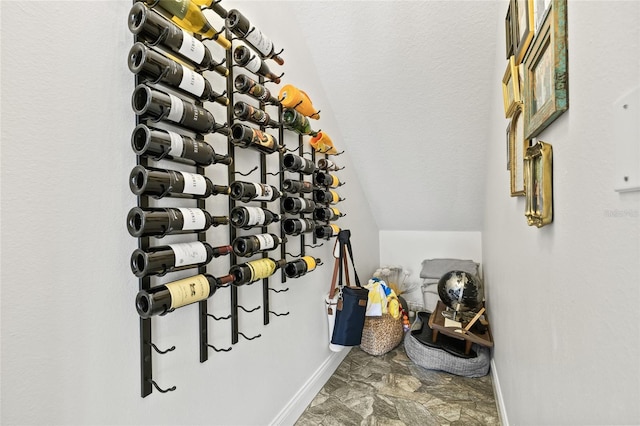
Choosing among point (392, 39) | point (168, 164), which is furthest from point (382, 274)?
point (168, 164)

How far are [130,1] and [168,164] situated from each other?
0.50 m

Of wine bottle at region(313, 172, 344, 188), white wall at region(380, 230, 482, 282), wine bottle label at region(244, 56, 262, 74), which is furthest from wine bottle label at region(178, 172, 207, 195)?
white wall at region(380, 230, 482, 282)

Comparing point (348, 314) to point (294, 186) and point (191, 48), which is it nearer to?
point (294, 186)

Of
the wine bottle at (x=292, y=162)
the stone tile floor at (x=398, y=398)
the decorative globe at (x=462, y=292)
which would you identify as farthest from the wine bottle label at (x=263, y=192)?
the decorative globe at (x=462, y=292)

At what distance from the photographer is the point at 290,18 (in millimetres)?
1860

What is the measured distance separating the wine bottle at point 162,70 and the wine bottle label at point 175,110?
0.18ft

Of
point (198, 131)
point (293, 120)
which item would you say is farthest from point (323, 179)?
point (198, 131)

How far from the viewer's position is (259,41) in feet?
4.67

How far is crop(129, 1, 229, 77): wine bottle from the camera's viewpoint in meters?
0.93

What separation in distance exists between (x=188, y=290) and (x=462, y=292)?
1987 millimetres

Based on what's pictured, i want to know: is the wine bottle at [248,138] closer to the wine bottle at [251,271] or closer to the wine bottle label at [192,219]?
the wine bottle label at [192,219]

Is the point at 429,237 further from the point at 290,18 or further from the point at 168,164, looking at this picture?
the point at 168,164

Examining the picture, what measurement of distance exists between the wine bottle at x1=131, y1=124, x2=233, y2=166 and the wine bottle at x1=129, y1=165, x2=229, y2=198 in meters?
0.05

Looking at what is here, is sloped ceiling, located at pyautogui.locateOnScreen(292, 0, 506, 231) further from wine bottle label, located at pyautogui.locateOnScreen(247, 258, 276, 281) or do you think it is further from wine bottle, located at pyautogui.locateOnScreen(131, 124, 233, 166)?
wine bottle label, located at pyautogui.locateOnScreen(247, 258, 276, 281)
